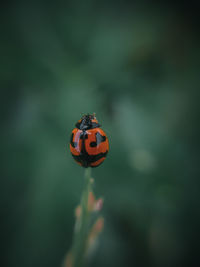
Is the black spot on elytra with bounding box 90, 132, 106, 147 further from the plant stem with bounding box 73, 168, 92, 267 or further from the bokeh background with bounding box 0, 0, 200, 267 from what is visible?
the bokeh background with bounding box 0, 0, 200, 267

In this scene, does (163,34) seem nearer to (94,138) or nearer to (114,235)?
(94,138)

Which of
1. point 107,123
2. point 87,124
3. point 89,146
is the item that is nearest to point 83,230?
point 89,146

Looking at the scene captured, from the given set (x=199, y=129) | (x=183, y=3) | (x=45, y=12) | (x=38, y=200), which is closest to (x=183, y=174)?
(x=199, y=129)

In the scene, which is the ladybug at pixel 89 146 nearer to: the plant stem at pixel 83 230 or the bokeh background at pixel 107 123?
the plant stem at pixel 83 230

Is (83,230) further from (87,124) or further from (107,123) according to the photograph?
(107,123)

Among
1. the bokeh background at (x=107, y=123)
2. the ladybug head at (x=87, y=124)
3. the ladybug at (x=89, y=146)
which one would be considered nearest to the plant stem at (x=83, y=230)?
the ladybug at (x=89, y=146)
